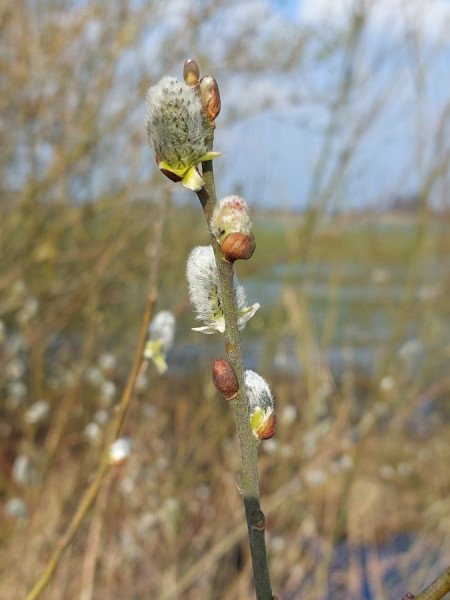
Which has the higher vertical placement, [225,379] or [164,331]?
[225,379]

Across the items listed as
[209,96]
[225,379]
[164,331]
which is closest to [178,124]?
[209,96]

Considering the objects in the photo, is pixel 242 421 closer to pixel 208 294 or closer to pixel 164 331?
pixel 208 294

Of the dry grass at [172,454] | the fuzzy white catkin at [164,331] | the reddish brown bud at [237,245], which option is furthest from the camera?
the dry grass at [172,454]

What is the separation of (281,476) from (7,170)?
172cm

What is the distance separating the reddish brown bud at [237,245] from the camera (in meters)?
0.35

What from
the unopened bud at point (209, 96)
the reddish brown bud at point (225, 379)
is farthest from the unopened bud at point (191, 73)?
the reddish brown bud at point (225, 379)

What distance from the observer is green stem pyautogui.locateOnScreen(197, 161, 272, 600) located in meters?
0.36

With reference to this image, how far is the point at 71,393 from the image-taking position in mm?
2113

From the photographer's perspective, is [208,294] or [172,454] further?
[172,454]

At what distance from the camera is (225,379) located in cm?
38

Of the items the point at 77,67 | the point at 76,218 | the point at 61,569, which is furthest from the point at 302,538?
the point at 77,67

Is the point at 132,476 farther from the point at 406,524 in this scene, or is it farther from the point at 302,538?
the point at 406,524

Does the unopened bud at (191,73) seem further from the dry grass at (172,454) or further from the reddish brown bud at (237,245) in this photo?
the dry grass at (172,454)

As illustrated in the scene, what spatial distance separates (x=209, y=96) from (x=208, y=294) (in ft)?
0.36
